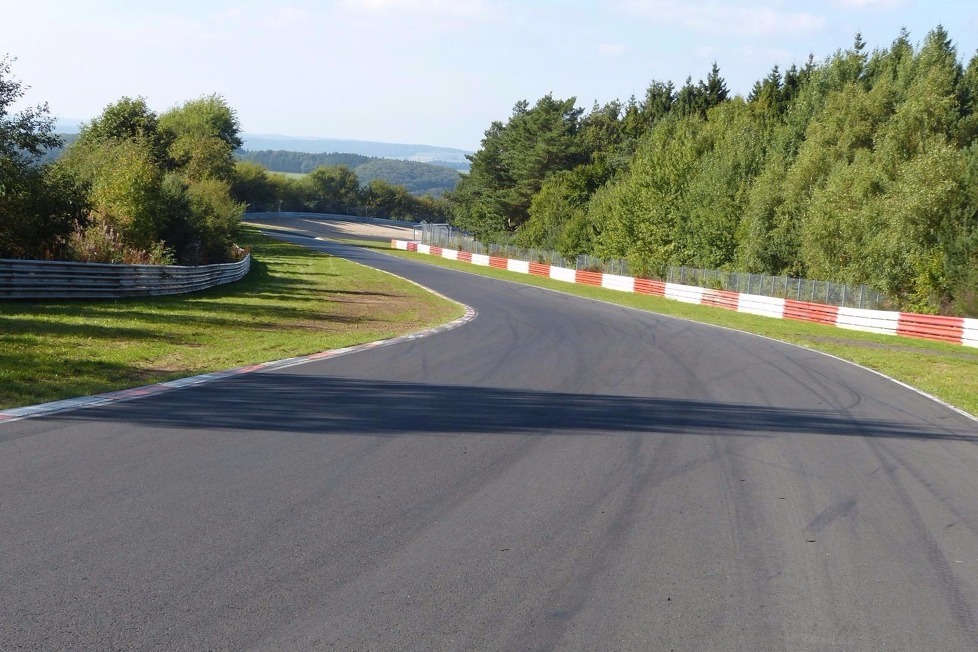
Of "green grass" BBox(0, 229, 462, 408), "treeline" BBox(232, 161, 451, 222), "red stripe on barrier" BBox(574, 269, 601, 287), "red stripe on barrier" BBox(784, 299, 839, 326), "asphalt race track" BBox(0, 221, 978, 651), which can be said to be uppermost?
"treeline" BBox(232, 161, 451, 222)

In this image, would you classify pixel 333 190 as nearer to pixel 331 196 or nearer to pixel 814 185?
pixel 331 196

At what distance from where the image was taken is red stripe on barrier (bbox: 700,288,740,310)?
43.0 m

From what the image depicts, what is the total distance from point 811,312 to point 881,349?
36.7ft

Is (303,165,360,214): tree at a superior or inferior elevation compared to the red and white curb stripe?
superior

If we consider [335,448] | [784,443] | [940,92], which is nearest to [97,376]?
[335,448]

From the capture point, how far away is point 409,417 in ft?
36.4

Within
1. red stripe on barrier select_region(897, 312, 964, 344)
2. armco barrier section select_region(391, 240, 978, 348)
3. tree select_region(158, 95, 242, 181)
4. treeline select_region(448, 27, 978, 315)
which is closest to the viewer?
red stripe on barrier select_region(897, 312, 964, 344)

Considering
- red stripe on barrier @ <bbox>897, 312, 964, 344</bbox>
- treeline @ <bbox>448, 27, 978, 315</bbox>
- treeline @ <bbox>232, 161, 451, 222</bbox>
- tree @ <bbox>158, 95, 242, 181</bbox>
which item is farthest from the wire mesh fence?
treeline @ <bbox>232, 161, 451, 222</bbox>

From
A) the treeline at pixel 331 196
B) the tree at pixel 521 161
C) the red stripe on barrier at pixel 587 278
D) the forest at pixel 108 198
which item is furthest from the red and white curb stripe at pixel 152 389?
the treeline at pixel 331 196

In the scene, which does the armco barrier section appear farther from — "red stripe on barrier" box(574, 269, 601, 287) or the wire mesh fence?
the wire mesh fence

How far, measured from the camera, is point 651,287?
169ft

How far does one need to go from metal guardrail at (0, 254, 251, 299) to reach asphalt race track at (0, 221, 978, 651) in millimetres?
11525

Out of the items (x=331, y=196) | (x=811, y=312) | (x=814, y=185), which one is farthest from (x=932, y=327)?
(x=331, y=196)

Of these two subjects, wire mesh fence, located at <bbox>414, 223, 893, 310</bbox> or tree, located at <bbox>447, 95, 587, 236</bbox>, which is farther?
tree, located at <bbox>447, 95, 587, 236</bbox>
